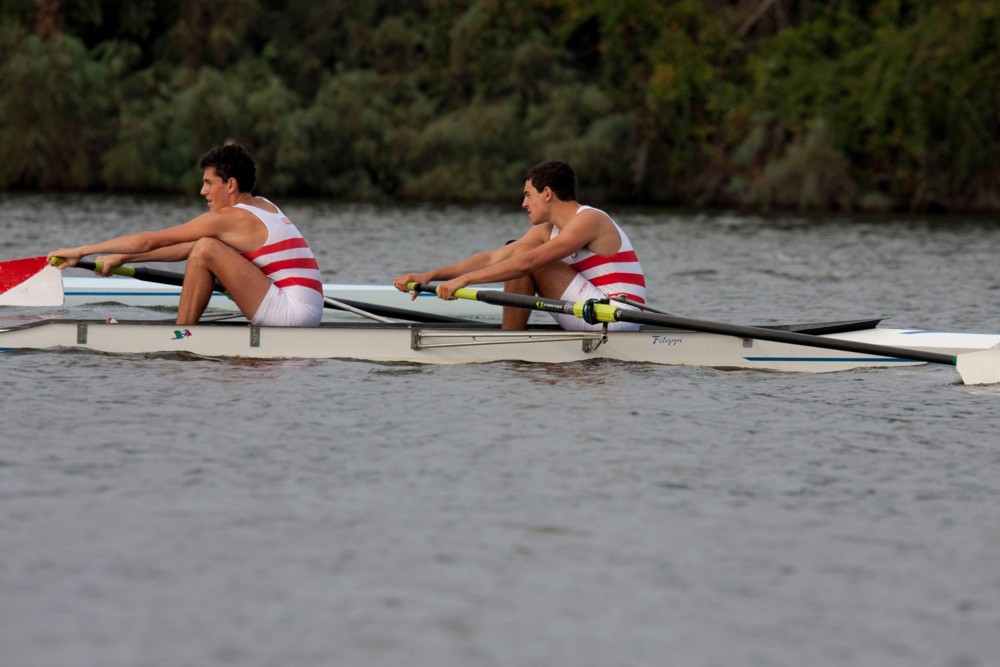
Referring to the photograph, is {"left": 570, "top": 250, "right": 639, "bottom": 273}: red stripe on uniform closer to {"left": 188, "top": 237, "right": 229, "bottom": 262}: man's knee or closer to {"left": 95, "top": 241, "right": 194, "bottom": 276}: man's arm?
{"left": 188, "top": 237, "right": 229, "bottom": 262}: man's knee

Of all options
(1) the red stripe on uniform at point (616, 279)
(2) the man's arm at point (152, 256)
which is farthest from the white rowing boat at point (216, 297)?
(1) the red stripe on uniform at point (616, 279)

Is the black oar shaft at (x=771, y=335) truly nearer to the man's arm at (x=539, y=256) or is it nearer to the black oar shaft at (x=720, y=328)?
the black oar shaft at (x=720, y=328)

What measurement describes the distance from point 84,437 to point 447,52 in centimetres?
4120

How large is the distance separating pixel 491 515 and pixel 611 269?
463cm

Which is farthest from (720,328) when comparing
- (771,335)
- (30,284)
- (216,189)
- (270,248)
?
(30,284)

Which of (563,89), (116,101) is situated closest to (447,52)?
(563,89)

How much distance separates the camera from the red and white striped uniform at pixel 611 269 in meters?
11.3

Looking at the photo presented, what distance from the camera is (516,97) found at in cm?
4628

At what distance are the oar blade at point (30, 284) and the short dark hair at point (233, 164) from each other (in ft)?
5.46

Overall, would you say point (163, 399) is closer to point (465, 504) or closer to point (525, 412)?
point (525, 412)

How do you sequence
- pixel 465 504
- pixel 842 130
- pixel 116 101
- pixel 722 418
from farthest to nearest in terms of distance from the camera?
pixel 116 101 → pixel 842 130 → pixel 722 418 → pixel 465 504

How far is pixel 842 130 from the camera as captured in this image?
41.6 meters

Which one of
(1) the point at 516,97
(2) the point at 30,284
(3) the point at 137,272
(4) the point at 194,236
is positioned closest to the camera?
(4) the point at 194,236

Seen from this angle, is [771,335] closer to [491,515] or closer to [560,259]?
[560,259]
